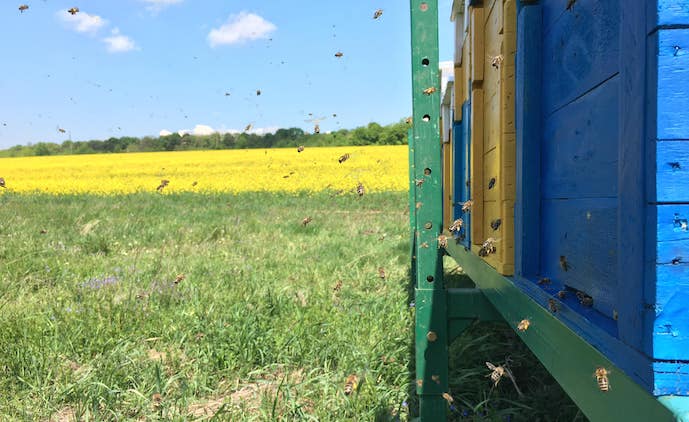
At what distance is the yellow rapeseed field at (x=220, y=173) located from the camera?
1894 centimetres

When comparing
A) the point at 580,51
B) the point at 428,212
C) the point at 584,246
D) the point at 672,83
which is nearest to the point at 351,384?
the point at 428,212

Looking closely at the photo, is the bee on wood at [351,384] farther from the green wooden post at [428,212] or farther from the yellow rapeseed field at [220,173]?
the yellow rapeseed field at [220,173]

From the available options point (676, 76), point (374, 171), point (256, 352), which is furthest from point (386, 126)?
point (676, 76)

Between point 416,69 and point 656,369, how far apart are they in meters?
1.92

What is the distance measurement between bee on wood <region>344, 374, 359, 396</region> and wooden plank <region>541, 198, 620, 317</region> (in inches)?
56.4

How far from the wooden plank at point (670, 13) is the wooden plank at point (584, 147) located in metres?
0.21

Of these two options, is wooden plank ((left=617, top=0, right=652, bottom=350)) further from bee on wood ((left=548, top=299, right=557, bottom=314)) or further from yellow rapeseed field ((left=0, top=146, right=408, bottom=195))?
yellow rapeseed field ((left=0, top=146, right=408, bottom=195))

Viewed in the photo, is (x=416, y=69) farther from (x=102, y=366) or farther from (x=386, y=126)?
(x=386, y=126)

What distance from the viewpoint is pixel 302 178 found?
2080 centimetres

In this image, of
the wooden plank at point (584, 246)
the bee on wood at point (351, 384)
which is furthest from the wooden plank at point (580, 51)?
the bee on wood at point (351, 384)

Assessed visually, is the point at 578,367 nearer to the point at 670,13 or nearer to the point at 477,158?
the point at 670,13

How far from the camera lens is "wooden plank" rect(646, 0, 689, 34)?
733 millimetres

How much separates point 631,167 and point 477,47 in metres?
1.54

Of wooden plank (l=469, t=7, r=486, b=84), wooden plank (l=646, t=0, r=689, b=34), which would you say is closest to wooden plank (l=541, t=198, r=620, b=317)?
wooden plank (l=646, t=0, r=689, b=34)
